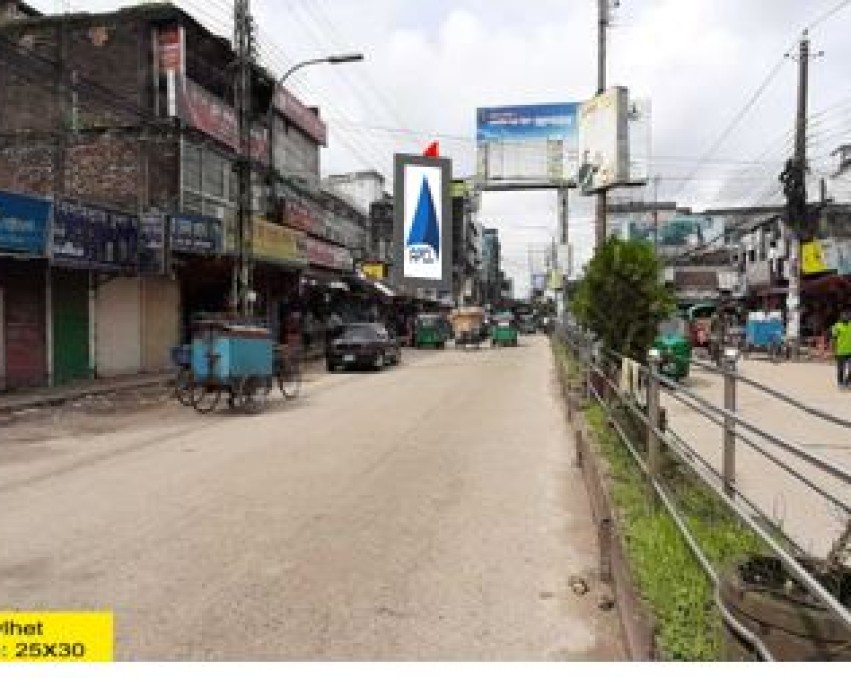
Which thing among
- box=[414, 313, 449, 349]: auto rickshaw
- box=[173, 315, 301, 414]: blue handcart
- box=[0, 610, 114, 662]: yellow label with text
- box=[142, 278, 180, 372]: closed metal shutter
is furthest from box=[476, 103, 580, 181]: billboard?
box=[0, 610, 114, 662]: yellow label with text

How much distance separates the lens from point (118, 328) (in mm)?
23469

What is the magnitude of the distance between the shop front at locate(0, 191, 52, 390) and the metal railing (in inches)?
478

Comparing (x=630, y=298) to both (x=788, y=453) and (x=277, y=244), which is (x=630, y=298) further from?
(x=277, y=244)

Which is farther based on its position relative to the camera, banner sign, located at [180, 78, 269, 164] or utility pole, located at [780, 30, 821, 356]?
utility pole, located at [780, 30, 821, 356]

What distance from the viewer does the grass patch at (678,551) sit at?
13.4ft

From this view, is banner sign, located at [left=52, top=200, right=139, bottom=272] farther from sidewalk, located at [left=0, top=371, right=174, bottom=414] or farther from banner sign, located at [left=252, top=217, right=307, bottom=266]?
banner sign, located at [left=252, top=217, right=307, bottom=266]

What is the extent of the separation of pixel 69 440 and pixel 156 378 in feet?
33.5

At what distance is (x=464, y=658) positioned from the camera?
14.0ft

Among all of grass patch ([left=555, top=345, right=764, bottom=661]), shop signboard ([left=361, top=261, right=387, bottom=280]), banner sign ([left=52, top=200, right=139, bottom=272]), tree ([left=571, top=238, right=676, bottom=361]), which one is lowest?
grass patch ([left=555, top=345, right=764, bottom=661])

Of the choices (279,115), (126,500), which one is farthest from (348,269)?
(126,500)

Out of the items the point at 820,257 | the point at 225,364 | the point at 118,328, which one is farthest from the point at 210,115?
the point at 820,257

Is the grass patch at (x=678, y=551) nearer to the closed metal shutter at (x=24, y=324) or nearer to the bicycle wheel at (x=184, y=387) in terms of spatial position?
the bicycle wheel at (x=184, y=387)

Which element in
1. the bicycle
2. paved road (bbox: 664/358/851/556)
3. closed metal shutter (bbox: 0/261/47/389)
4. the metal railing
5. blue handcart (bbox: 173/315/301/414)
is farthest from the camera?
closed metal shutter (bbox: 0/261/47/389)

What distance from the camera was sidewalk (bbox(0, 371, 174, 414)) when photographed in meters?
16.6
